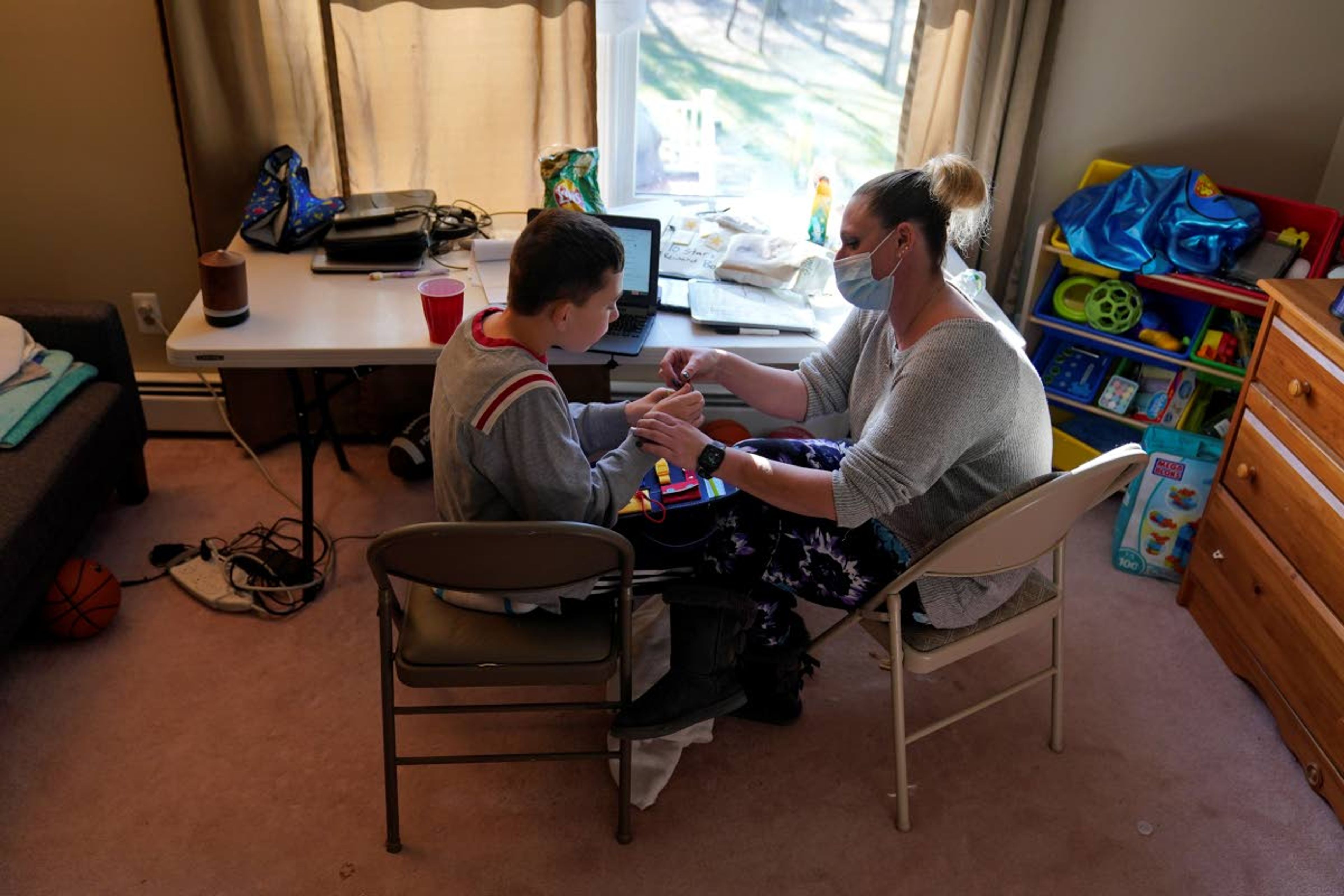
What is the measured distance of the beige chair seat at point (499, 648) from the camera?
68.0 inches

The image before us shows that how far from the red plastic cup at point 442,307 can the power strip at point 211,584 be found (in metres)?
0.79

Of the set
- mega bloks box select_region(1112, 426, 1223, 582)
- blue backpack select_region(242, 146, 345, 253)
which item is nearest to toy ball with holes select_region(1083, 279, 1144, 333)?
mega bloks box select_region(1112, 426, 1223, 582)

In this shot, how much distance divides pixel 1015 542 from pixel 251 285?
1.61 metres

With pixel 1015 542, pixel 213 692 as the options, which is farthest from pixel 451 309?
pixel 1015 542

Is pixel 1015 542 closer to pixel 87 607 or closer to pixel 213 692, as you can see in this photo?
pixel 213 692

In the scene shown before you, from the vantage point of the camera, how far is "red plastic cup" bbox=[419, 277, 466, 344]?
2100 mm

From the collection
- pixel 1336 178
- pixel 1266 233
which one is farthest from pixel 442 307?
pixel 1336 178

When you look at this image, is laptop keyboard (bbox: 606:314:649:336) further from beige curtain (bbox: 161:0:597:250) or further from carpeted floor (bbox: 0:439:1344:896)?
carpeted floor (bbox: 0:439:1344:896)

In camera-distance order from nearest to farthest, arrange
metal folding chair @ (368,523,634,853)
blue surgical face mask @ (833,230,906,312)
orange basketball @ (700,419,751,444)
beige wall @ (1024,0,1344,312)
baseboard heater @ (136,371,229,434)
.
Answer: metal folding chair @ (368,523,634,853) < blue surgical face mask @ (833,230,906,312) < beige wall @ (1024,0,1344,312) < orange basketball @ (700,419,751,444) < baseboard heater @ (136,371,229,434)

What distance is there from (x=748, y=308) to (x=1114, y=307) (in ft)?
3.35

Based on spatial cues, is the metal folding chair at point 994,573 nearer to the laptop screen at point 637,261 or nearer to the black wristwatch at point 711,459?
the black wristwatch at point 711,459

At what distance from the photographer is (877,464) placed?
1.72m

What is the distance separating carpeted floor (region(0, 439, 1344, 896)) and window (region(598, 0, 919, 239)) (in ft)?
4.17

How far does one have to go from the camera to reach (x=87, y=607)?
2.30 meters
